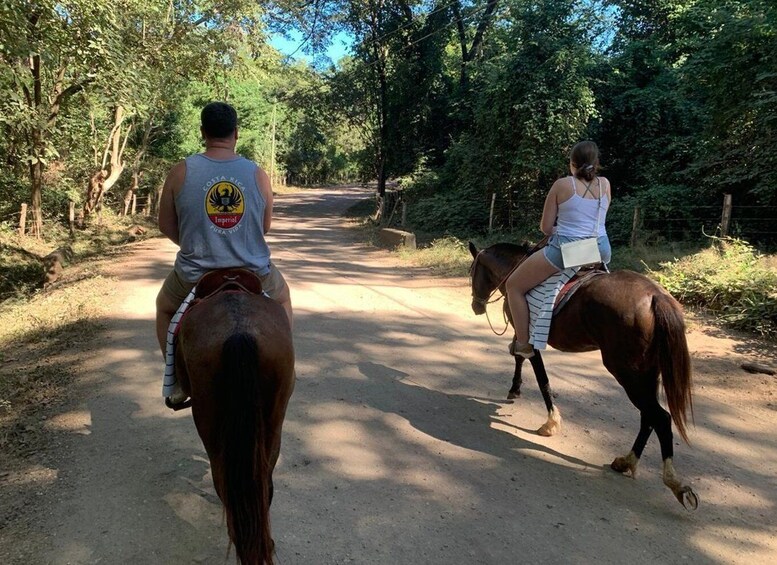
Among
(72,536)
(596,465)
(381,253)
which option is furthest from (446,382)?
(381,253)

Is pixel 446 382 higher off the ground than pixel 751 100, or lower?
lower

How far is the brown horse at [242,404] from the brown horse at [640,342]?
233 centimetres

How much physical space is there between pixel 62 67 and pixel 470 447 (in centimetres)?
1545

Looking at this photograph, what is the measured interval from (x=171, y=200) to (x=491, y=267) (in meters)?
3.19

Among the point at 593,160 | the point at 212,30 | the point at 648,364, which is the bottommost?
the point at 648,364

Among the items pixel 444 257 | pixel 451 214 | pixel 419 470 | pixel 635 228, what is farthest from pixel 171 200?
pixel 451 214

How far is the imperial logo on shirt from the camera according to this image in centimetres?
288

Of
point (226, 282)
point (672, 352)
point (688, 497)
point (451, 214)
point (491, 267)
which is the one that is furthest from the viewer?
point (451, 214)

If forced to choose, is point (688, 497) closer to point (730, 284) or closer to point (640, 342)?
point (640, 342)

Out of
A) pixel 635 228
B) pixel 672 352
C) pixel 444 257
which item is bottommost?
pixel 444 257

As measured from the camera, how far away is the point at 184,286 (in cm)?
309

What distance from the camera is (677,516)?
3.29 m

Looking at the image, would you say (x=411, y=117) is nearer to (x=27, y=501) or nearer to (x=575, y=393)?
(x=575, y=393)

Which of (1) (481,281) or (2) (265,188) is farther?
(1) (481,281)
